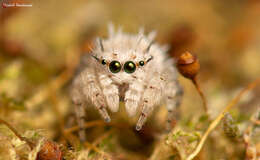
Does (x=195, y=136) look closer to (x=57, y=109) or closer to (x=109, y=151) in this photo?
(x=109, y=151)

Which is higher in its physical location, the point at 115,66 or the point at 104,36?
the point at 115,66

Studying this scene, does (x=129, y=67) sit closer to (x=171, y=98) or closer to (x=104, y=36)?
(x=171, y=98)

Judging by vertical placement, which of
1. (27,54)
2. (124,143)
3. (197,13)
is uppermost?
(197,13)

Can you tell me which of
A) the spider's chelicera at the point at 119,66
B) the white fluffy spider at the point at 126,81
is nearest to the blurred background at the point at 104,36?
the white fluffy spider at the point at 126,81

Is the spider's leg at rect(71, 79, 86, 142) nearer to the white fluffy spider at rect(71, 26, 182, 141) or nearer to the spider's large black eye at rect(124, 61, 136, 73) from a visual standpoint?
the white fluffy spider at rect(71, 26, 182, 141)

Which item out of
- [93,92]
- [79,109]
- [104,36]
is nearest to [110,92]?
[93,92]

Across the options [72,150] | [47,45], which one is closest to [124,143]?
[72,150]
